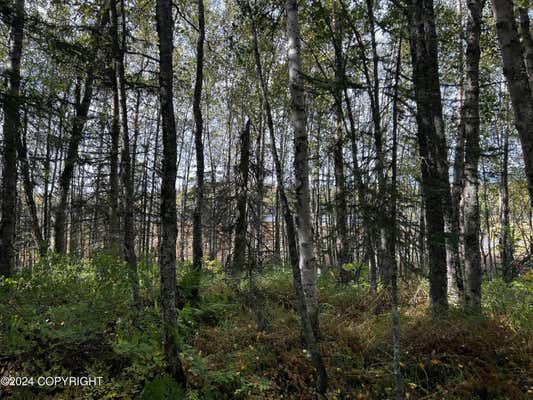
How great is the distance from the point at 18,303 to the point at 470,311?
7027 millimetres

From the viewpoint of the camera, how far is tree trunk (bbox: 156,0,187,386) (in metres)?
3.37

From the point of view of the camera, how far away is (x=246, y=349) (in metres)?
4.49

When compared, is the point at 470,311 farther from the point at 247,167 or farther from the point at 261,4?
the point at 261,4

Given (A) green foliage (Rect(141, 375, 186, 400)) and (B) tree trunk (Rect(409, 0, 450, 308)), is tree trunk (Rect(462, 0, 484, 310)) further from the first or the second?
(A) green foliage (Rect(141, 375, 186, 400))

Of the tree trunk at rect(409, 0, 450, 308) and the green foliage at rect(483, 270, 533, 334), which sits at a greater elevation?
the tree trunk at rect(409, 0, 450, 308)

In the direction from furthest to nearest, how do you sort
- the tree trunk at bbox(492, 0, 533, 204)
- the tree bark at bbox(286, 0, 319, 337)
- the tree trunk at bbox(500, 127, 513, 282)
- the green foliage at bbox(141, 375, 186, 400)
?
the tree trunk at bbox(500, 127, 513, 282), the tree bark at bbox(286, 0, 319, 337), the tree trunk at bbox(492, 0, 533, 204), the green foliage at bbox(141, 375, 186, 400)

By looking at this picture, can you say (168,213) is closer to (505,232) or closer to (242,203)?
(242,203)

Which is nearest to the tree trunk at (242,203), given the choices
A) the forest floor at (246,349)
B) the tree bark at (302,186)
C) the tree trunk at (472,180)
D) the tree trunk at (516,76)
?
the forest floor at (246,349)

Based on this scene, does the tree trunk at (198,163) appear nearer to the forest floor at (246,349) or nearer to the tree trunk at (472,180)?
the forest floor at (246,349)

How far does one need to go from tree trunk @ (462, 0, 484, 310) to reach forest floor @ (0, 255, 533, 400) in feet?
1.59

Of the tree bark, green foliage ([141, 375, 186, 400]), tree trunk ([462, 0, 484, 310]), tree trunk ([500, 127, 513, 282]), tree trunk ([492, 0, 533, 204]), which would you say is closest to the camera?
green foliage ([141, 375, 186, 400])

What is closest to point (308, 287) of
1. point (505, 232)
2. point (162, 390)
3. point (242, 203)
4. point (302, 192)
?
point (302, 192)

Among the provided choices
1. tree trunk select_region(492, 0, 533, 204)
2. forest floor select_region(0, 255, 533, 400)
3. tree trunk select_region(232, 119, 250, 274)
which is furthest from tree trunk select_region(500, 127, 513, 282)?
tree trunk select_region(232, 119, 250, 274)

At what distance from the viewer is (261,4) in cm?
537
